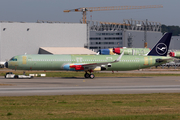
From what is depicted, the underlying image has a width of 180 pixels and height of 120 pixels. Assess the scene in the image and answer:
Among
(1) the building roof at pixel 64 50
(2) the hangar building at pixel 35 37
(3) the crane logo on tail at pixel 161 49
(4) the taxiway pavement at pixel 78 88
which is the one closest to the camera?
(4) the taxiway pavement at pixel 78 88

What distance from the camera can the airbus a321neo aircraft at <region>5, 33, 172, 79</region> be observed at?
165ft

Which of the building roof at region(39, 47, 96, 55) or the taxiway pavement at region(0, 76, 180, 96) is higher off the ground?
the building roof at region(39, 47, 96, 55)

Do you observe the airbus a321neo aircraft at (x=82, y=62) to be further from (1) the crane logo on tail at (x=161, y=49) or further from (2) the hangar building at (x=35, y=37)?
(2) the hangar building at (x=35, y=37)

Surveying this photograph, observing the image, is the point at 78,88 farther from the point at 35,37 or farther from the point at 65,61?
the point at 35,37

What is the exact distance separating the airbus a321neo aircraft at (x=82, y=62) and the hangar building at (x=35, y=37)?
46950 millimetres

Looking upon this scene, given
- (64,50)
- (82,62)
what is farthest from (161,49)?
(64,50)

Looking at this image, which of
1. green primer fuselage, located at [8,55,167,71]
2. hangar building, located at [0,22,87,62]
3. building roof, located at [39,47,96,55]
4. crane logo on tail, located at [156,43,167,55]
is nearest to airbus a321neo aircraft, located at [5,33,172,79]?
green primer fuselage, located at [8,55,167,71]

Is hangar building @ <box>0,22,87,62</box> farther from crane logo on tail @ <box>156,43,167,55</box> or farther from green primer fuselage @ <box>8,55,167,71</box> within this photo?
crane logo on tail @ <box>156,43,167,55</box>

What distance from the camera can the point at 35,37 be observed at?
99.3m

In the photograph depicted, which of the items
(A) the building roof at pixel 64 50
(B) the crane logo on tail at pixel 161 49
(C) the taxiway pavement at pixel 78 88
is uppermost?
(A) the building roof at pixel 64 50

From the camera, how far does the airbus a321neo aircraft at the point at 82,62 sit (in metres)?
50.3

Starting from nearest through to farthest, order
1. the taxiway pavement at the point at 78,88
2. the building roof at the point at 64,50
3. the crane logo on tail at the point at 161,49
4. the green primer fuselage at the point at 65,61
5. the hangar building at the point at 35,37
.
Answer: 1. the taxiway pavement at the point at 78,88
2. the green primer fuselage at the point at 65,61
3. the crane logo on tail at the point at 161,49
4. the building roof at the point at 64,50
5. the hangar building at the point at 35,37

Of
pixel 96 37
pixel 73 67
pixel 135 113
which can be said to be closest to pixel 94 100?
A: pixel 135 113

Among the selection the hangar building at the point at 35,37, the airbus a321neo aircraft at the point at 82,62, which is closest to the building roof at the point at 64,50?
the hangar building at the point at 35,37
